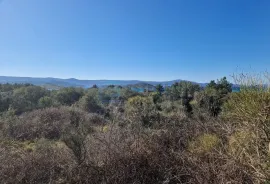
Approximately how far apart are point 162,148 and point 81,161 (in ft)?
6.28

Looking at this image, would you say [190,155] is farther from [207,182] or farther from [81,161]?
[81,161]

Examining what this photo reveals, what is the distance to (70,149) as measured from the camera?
5250mm

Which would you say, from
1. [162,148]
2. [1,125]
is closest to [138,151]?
[162,148]

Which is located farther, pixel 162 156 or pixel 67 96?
pixel 67 96

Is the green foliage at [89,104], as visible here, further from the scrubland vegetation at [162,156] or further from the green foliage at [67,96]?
the scrubland vegetation at [162,156]

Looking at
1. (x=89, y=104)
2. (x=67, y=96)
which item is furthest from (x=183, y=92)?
(x=67, y=96)

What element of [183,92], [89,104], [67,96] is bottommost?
[89,104]

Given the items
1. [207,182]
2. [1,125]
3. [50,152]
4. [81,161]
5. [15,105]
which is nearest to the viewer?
[207,182]

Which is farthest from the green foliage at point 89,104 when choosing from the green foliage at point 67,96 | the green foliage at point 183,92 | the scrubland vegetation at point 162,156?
the scrubland vegetation at point 162,156

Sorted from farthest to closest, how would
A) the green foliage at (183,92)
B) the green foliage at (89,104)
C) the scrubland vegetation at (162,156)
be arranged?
the green foliage at (183,92) → the green foliage at (89,104) → the scrubland vegetation at (162,156)

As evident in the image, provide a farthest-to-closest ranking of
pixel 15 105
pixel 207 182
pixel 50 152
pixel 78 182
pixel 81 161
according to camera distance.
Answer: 1. pixel 15 105
2. pixel 50 152
3. pixel 81 161
4. pixel 78 182
5. pixel 207 182

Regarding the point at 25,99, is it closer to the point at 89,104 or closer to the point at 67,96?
the point at 67,96

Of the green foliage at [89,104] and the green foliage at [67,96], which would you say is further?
the green foliage at [67,96]

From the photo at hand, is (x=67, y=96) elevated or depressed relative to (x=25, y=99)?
elevated
